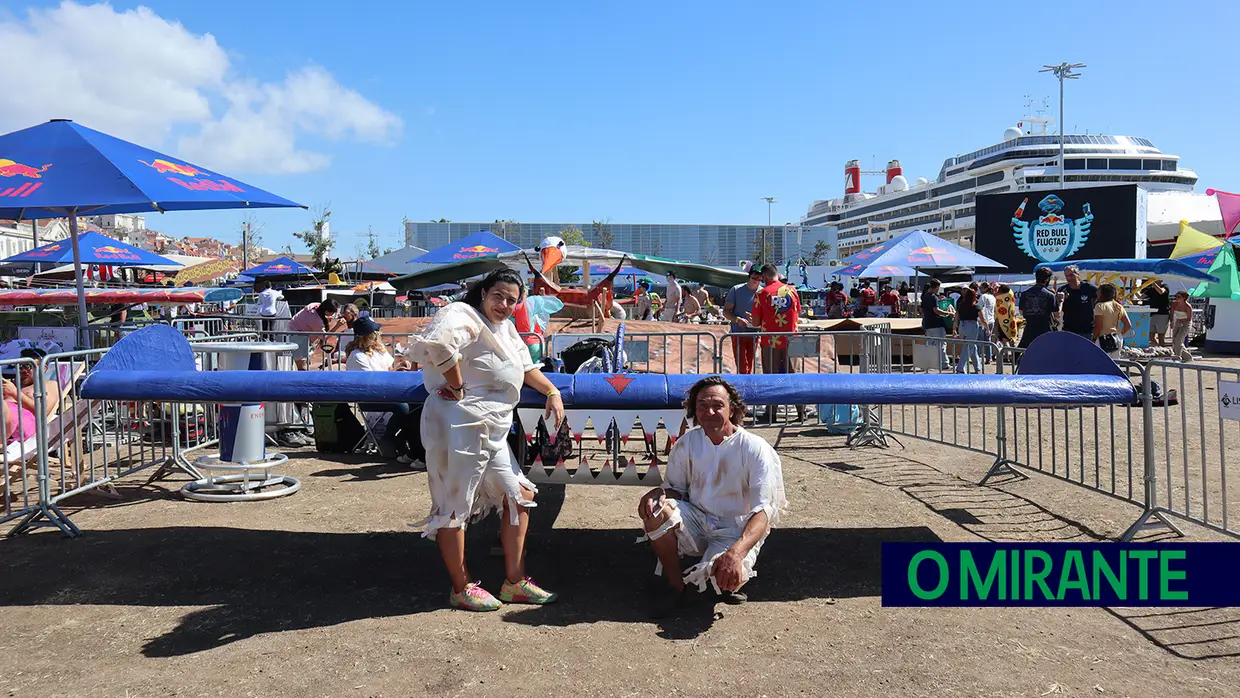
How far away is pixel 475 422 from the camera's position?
12.3 ft

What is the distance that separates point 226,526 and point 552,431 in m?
2.64

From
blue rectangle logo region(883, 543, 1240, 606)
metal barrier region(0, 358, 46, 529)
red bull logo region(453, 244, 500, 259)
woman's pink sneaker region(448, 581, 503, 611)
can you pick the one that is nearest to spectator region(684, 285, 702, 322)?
red bull logo region(453, 244, 500, 259)

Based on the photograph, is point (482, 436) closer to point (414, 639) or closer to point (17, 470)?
point (414, 639)

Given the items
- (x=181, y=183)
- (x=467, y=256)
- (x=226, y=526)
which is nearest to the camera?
(x=226, y=526)

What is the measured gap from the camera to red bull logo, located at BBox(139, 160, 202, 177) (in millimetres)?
6395

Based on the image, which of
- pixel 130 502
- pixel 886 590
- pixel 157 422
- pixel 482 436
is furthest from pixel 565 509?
pixel 157 422

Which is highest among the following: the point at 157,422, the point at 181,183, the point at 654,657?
the point at 181,183

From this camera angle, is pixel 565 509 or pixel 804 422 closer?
pixel 565 509

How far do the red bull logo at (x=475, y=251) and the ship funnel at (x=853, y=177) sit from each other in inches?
4953

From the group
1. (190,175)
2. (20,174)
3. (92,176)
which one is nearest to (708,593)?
(92,176)

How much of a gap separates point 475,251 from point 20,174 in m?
11.6

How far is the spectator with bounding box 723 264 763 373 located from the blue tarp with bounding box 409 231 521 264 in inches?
286

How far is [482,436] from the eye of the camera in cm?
380

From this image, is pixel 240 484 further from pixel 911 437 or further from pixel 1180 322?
pixel 1180 322
